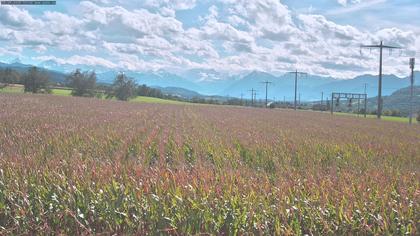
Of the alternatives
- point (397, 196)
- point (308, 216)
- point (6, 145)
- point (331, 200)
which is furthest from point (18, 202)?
point (6, 145)

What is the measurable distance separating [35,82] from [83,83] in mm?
19697

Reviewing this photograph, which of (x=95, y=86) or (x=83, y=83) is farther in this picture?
(x=95, y=86)

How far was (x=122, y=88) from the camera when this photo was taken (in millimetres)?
150250

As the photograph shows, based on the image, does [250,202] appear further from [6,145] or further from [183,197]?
[6,145]

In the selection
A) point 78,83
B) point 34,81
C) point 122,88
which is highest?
point 78,83

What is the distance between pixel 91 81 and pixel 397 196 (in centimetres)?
14796

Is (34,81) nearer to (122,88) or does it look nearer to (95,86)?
(95,86)

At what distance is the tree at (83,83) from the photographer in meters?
141

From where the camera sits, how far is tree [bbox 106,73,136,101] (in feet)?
490

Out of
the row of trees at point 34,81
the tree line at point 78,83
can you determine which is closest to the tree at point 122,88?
the tree line at point 78,83

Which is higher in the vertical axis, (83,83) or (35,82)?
(83,83)

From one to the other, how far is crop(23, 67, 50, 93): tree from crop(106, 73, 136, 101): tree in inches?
1006

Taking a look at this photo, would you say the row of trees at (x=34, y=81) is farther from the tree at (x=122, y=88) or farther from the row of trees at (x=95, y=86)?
the tree at (x=122, y=88)

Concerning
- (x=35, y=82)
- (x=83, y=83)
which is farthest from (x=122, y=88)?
(x=35, y=82)
